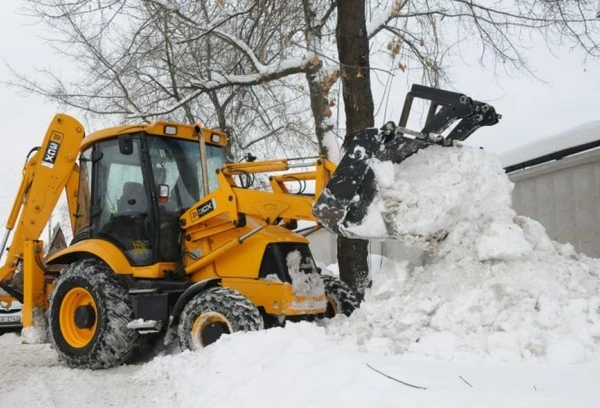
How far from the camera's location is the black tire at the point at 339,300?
655 cm

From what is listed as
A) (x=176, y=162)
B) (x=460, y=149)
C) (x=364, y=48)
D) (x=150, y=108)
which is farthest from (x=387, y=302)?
(x=150, y=108)

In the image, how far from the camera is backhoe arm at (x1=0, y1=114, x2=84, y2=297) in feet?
23.7

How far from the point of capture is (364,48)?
8.32 meters

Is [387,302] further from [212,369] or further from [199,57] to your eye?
[199,57]

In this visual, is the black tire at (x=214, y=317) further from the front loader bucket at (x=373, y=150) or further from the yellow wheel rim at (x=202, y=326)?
the front loader bucket at (x=373, y=150)

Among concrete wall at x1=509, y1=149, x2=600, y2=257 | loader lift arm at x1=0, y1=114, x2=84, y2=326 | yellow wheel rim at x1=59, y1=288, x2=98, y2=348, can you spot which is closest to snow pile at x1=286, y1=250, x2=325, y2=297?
yellow wheel rim at x1=59, y1=288, x2=98, y2=348

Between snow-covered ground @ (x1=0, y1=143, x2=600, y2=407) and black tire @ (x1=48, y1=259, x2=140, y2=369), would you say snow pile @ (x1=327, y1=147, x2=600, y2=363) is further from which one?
black tire @ (x1=48, y1=259, x2=140, y2=369)

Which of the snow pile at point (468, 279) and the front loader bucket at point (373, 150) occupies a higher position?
the front loader bucket at point (373, 150)

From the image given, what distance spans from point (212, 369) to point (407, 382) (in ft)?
5.74

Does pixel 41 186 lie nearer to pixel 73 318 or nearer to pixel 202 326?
pixel 73 318

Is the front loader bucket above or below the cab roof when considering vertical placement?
below

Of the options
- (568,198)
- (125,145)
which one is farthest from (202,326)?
(568,198)

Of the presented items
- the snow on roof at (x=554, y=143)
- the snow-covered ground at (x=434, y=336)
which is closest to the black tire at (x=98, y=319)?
the snow-covered ground at (x=434, y=336)

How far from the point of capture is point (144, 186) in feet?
21.0
